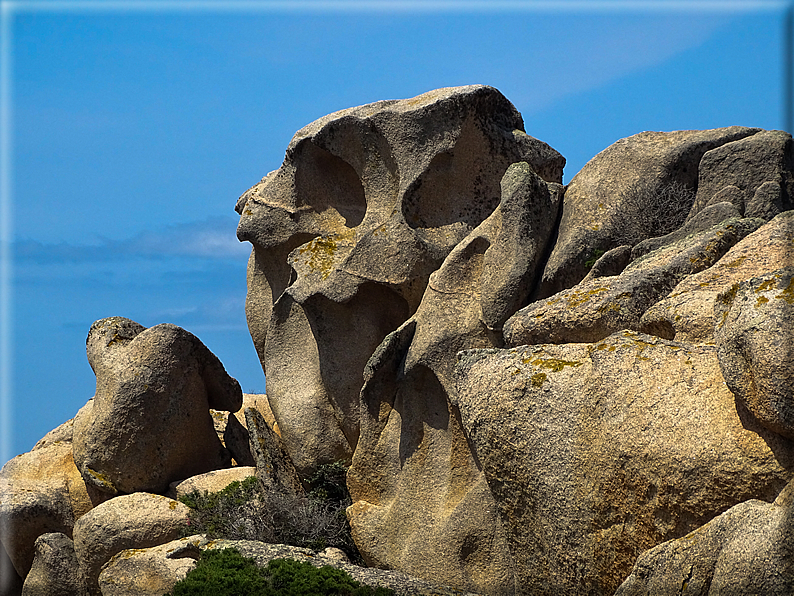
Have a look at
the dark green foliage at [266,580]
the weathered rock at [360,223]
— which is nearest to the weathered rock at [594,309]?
the dark green foliage at [266,580]

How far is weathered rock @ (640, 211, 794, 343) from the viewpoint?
365 inches

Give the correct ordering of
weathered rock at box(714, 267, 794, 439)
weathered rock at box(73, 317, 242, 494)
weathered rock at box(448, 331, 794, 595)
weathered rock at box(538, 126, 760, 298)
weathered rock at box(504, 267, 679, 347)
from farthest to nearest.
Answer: weathered rock at box(73, 317, 242, 494)
weathered rock at box(538, 126, 760, 298)
weathered rock at box(504, 267, 679, 347)
weathered rock at box(448, 331, 794, 595)
weathered rock at box(714, 267, 794, 439)

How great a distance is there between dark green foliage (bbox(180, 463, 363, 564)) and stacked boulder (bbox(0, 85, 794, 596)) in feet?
1.22

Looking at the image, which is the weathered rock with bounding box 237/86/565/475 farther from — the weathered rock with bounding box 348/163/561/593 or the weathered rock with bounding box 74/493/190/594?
the weathered rock with bounding box 74/493/190/594

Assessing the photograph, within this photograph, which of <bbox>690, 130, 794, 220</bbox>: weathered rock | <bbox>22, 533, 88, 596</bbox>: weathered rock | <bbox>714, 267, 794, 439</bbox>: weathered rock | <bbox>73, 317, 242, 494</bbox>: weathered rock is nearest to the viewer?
<bbox>714, 267, 794, 439</bbox>: weathered rock

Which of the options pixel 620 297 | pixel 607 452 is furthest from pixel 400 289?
pixel 607 452

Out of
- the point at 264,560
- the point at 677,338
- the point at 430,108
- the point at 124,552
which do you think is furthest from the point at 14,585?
the point at 677,338

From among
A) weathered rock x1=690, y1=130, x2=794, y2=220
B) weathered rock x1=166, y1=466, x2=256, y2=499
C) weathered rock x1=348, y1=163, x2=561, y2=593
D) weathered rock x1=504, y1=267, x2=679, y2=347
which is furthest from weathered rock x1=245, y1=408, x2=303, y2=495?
weathered rock x1=690, y1=130, x2=794, y2=220

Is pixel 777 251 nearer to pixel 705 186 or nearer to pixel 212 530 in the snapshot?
pixel 705 186

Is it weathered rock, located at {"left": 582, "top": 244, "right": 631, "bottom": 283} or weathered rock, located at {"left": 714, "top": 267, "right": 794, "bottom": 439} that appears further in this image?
weathered rock, located at {"left": 582, "top": 244, "right": 631, "bottom": 283}

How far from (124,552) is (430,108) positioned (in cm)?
848

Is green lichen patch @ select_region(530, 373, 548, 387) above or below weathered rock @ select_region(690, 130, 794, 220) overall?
below

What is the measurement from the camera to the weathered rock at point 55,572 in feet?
49.1

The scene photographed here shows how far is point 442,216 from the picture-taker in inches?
588
